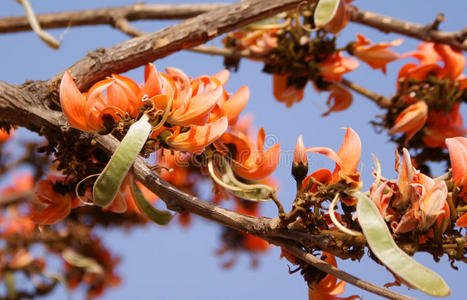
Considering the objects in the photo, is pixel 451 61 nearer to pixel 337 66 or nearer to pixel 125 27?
pixel 337 66

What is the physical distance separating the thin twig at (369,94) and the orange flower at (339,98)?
0.07 ft

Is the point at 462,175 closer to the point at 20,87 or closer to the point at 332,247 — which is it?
the point at 332,247

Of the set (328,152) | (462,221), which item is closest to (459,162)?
(462,221)

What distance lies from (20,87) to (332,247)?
60 cm

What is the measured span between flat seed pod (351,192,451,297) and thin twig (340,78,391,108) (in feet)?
2.97

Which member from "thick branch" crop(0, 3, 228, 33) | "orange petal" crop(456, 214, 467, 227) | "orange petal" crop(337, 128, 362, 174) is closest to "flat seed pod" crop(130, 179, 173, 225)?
"orange petal" crop(337, 128, 362, 174)

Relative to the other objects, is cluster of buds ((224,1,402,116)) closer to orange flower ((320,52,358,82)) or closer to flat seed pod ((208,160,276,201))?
orange flower ((320,52,358,82))

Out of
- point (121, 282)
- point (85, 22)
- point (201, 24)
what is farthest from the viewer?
point (121, 282)

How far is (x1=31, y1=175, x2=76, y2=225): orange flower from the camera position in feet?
3.26

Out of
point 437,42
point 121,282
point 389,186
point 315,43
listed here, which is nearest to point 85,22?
point 315,43

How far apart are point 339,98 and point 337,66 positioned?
0.17 m

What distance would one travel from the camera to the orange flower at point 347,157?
0.78 metres

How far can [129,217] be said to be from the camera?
2305 mm

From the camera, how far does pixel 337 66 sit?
4.86 ft
